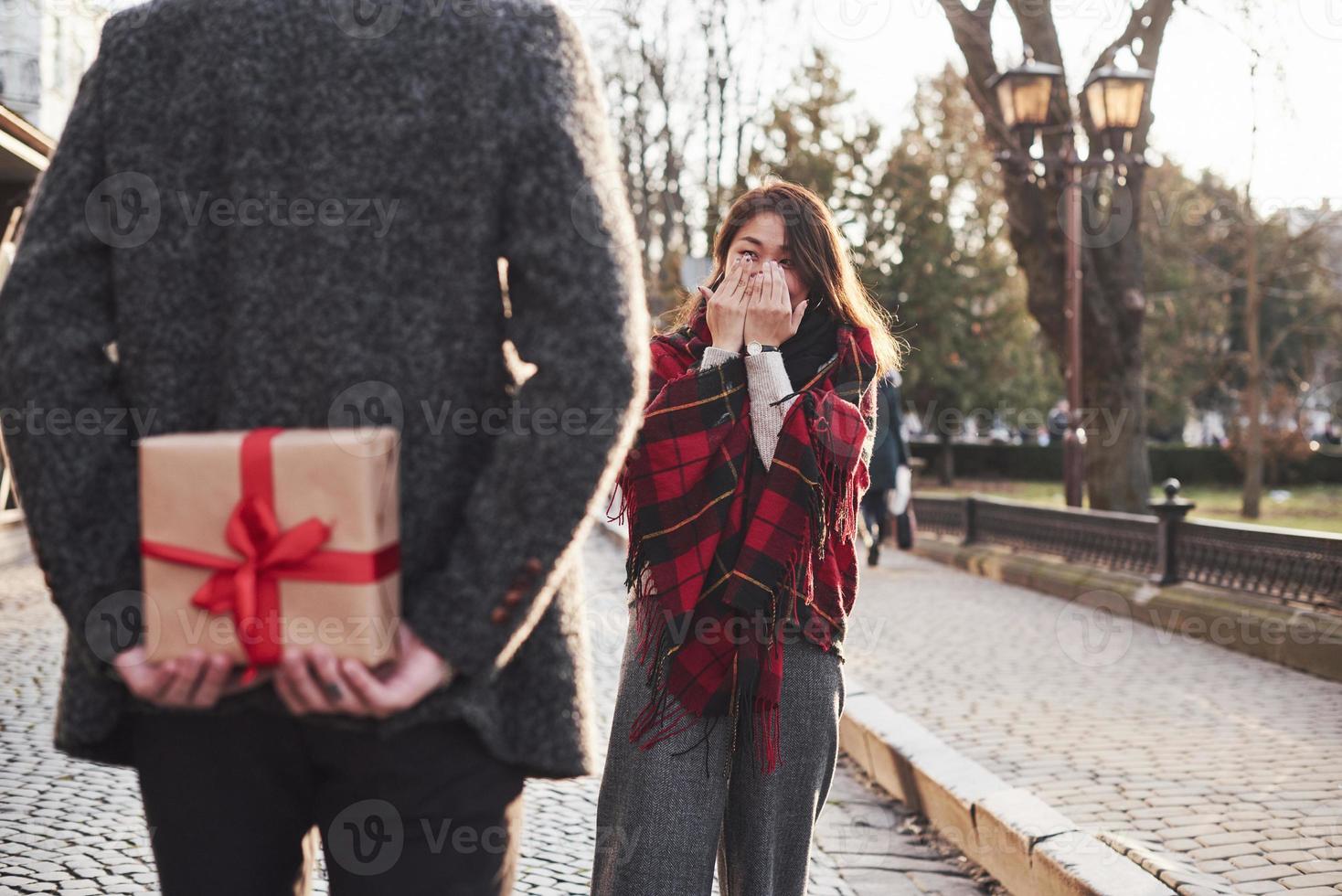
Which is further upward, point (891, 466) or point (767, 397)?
point (767, 397)

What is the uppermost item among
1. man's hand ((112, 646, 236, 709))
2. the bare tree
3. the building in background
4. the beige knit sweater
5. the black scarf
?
the building in background

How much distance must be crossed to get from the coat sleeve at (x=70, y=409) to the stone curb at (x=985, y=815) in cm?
305

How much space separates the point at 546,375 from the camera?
146 cm

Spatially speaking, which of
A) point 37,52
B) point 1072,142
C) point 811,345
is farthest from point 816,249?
point 37,52

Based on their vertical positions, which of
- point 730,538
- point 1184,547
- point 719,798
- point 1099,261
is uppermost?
point 1099,261

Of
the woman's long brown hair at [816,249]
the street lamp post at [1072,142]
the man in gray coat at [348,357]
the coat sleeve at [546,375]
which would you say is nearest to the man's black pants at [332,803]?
the man in gray coat at [348,357]

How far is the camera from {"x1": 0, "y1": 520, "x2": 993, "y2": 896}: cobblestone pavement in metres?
3.92

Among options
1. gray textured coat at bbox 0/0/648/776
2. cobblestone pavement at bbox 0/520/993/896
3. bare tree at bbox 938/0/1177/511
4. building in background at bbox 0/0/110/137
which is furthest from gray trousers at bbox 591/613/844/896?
building in background at bbox 0/0/110/137

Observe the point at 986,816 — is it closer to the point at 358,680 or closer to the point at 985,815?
the point at 985,815

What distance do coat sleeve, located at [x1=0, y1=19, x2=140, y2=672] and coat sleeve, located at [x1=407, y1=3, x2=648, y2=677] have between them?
0.39 metres

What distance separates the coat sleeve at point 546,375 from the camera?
144cm

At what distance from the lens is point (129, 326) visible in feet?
5.14

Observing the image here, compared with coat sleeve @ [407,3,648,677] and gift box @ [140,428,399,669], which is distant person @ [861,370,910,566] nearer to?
coat sleeve @ [407,3,648,677]

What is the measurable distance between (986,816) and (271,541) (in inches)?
143
